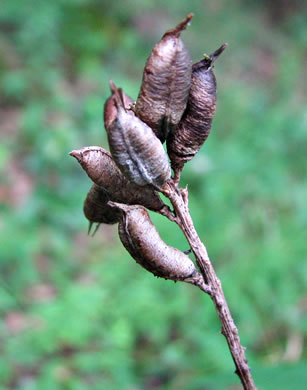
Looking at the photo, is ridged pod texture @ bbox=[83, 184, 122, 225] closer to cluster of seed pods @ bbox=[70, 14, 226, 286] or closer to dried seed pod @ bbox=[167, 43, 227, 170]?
cluster of seed pods @ bbox=[70, 14, 226, 286]

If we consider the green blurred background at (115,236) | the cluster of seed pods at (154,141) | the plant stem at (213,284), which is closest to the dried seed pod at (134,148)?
the cluster of seed pods at (154,141)

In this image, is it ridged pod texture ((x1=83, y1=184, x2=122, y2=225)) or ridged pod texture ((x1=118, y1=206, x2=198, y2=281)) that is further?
ridged pod texture ((x1=83, y1=184, x2=122, y2=225))

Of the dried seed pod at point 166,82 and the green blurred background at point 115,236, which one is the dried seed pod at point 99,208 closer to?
the dried seed pod at point 166,82

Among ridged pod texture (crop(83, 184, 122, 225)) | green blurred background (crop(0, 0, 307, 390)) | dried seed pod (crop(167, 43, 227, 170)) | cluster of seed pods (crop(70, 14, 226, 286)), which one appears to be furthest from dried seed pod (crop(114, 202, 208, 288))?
green blurred background (crop(0, 0, 307, 390))

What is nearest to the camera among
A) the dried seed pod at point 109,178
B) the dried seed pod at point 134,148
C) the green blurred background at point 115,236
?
the dried seed pod at point 134,148

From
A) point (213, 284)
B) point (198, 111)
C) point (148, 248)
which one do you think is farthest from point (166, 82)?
point (213, 284)

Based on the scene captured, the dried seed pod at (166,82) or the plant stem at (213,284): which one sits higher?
the dried seed pod at (166,82)

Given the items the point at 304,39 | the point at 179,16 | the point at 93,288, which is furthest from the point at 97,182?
the point at 304,39

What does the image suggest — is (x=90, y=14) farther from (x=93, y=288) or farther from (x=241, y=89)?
(x=93, y=288)

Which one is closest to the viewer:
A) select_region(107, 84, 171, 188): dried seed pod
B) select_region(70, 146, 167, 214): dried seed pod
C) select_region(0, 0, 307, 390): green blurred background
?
select_region(107, 84, 171, 188): dried seed pod
